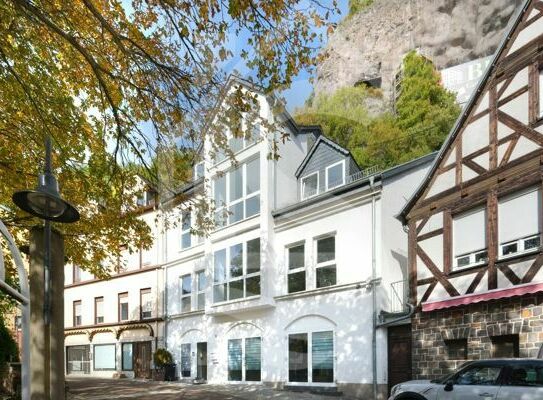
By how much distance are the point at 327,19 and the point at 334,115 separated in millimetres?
26662

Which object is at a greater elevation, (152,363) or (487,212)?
(487,212)

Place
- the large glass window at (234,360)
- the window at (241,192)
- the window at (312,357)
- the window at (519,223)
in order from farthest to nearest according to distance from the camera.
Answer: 1. the large glass window at (234,360)
2. the window at (241,192)
3. the window at (312,357)
4. the window at (519,223)

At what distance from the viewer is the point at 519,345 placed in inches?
492

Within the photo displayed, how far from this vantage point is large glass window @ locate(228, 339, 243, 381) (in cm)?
2248

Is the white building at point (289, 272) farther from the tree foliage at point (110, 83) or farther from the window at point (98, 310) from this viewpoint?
the window at point (98, 310)

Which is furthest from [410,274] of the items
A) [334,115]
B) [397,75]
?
[397,75]

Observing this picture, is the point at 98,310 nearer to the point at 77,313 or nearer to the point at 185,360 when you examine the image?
the point at 77,313

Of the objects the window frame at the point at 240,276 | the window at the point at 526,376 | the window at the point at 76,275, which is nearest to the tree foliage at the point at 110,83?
the window at the point at 526,376

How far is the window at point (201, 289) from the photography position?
26.1 meters

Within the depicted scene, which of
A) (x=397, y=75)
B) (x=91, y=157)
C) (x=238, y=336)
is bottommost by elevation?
(x=238, y=336)

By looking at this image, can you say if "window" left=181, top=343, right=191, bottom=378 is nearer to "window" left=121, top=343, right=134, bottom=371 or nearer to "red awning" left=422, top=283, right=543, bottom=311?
"window" left=121, top=343, right=134, bottom=371

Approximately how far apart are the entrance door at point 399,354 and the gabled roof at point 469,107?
287cm

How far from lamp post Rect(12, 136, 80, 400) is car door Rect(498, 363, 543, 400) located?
6117 millimetres

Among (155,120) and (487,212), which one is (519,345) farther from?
(155,120)
